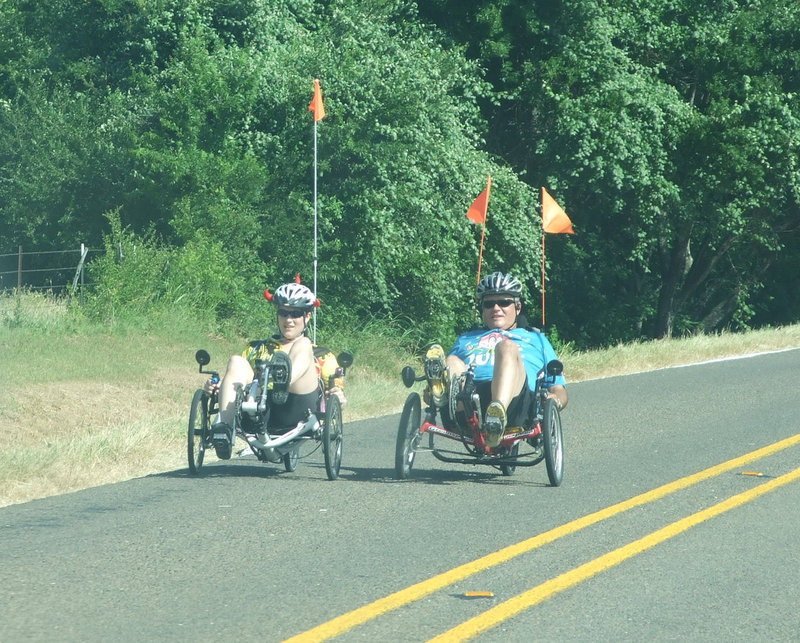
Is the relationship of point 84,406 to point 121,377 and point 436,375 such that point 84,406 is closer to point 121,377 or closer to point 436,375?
point 121,377

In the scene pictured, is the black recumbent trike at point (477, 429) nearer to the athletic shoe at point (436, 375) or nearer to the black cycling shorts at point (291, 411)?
the athletic shoe at point (436, 375)

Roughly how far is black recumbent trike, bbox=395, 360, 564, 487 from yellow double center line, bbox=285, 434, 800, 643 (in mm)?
760

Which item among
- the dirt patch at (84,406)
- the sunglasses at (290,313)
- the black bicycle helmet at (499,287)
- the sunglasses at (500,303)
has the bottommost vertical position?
the dirt patch at (84,406)

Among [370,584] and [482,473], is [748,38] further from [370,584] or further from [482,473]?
[370,584]

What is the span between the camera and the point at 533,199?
91.0ft

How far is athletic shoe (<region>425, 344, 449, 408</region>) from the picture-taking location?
9.46 meters

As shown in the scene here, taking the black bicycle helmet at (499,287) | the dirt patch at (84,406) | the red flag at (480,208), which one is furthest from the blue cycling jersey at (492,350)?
the red flag at (480,208)

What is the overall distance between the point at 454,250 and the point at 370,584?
61.9ft

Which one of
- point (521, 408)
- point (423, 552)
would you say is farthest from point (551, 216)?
point (423, 552)

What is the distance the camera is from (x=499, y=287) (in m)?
10.1

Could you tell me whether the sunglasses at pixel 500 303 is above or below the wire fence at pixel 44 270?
above

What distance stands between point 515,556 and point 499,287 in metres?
3.29

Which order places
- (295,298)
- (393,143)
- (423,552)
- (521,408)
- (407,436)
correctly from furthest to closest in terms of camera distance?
(393,143) < (295,298) < (407,436) < (521,408) < (423,552)

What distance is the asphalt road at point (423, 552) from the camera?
5.89 metres
